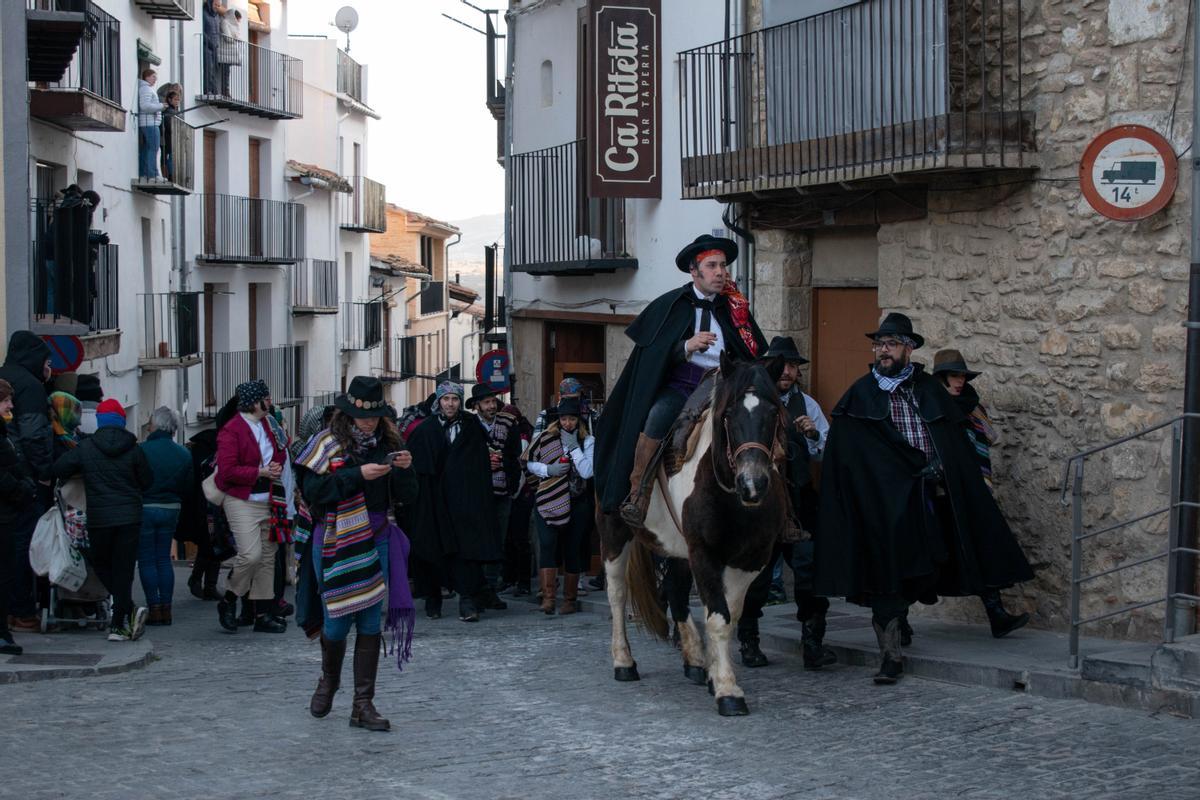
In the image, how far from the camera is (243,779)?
7.26 metres

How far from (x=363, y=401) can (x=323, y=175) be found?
3330cm

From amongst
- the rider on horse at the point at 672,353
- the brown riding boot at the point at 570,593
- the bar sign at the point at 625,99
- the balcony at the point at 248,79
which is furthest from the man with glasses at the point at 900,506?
the balcony at the point at 248,79

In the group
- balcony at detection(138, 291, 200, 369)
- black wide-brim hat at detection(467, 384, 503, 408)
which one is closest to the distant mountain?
balcony at detection(138, 291, 200, 369)

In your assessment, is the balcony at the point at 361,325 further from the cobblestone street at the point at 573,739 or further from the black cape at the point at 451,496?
the cobblestone street at the point at 573,739

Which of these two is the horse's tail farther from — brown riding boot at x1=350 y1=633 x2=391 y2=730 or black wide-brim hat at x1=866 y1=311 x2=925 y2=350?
brown riding boot at x1=350 y1=633 x2=391 y2=730

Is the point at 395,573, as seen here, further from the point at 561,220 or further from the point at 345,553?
the point at 561,220

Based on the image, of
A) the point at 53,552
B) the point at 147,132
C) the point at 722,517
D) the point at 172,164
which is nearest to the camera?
the point at 722,517

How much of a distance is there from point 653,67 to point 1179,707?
10.1 metres

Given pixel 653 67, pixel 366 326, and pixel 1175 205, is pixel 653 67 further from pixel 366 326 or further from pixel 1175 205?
pixel 366 326

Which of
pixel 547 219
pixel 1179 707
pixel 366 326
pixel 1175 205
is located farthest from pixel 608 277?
pixel 366 326

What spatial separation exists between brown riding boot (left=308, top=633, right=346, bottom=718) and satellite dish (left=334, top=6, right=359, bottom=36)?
3953 centimetres

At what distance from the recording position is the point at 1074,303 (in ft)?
34.4

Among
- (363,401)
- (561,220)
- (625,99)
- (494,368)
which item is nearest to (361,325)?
(494,368)

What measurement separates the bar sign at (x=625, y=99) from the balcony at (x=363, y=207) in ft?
92.8
